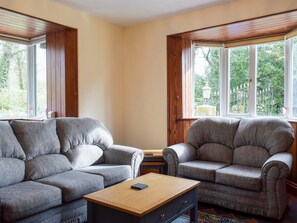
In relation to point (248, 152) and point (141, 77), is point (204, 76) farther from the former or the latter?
point (248, 152)

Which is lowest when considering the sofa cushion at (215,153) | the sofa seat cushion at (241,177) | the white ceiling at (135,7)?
the sofa seat cushion at (241,177)

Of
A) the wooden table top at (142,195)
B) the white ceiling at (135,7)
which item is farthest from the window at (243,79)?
the wooden table top at (142,195)

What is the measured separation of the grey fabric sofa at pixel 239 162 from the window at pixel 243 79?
62 centimetres

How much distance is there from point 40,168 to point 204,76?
2826 millimetres

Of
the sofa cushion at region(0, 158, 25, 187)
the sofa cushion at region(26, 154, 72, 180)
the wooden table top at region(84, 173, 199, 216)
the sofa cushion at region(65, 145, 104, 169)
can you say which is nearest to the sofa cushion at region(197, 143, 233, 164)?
the wooden table top at region(84, 173, 199, 216)

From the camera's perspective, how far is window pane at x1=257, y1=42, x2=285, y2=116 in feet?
12.3

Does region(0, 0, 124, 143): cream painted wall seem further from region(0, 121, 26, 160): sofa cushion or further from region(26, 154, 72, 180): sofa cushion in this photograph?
region(0, 121, 26, 160): sofa cushion

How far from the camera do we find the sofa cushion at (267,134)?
3004 mm

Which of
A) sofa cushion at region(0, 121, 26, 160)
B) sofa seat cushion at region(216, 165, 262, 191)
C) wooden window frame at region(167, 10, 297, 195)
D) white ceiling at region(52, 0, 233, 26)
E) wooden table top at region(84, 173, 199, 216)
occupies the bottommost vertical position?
sofa seat cushion at region(216, 165, 262, 191)

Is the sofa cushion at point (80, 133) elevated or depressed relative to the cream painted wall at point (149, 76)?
depressed

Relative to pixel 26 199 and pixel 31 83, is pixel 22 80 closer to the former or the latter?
pixel 31 83

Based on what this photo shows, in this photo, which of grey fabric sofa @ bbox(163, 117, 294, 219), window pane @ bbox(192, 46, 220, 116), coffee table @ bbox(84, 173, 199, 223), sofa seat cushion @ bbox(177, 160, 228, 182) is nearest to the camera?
coffee table @ bbox(84, 173, 199, 223)

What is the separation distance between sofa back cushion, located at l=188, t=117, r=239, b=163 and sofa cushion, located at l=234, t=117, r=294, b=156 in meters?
0.11

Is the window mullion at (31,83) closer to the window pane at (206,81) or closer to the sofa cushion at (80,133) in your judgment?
the sofa cushion at (80,133)
